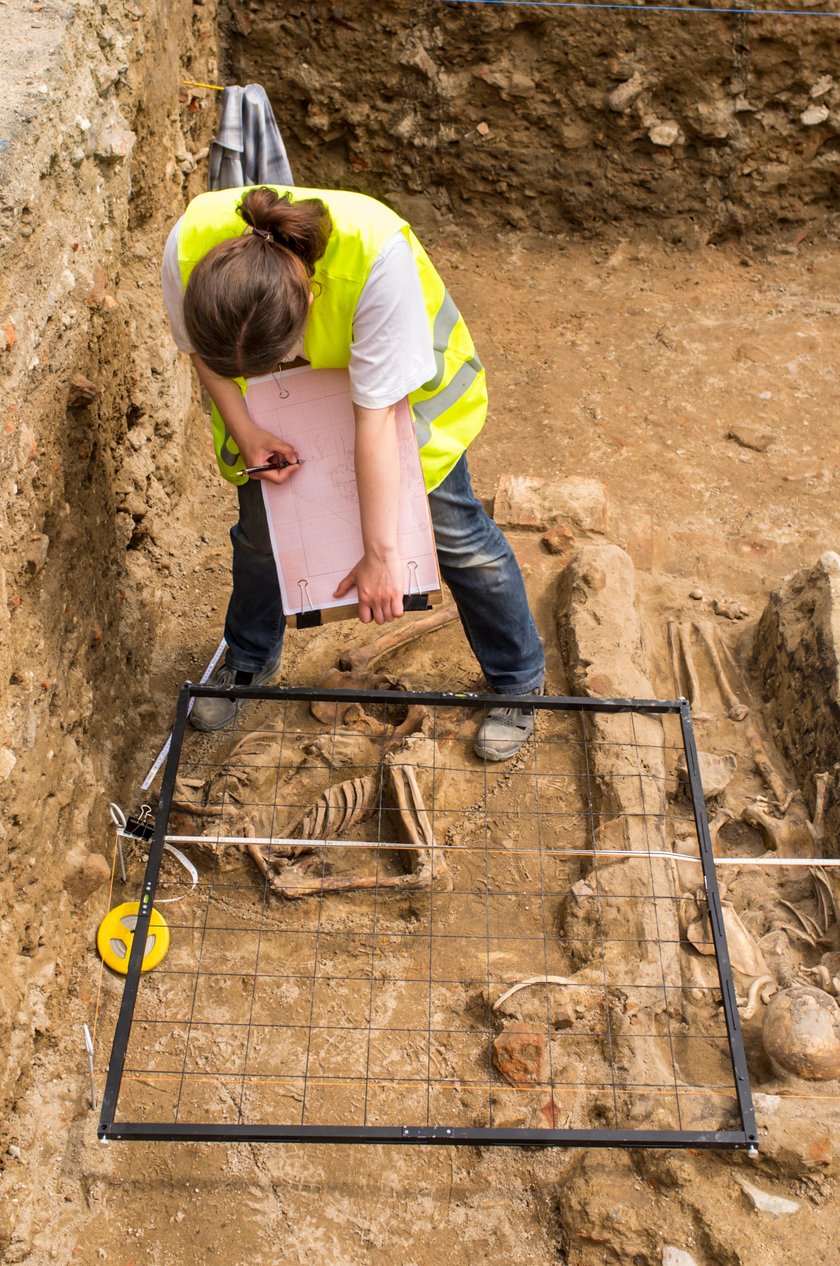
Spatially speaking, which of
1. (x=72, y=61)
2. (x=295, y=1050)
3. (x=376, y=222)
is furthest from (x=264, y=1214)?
(x=72, y=61)

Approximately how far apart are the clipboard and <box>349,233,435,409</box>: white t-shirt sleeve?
187 millimetres

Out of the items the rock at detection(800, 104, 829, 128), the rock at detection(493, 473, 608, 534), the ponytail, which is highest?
the ponytail

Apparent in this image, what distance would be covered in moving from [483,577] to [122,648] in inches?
55.7

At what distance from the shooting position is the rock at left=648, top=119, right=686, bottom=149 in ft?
21.5

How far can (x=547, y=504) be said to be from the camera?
5152 millimetres

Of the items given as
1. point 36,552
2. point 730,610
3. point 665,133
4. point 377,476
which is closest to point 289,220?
point 377,476

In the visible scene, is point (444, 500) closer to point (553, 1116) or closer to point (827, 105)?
point (553, 1116)

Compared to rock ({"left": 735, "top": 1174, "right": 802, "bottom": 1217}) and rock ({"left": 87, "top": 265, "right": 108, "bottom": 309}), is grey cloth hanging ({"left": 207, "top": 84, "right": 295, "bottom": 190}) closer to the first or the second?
rock ({"left": 87, "top": 265, "right": 108, "bottom": 309})

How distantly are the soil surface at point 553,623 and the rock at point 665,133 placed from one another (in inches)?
23.3

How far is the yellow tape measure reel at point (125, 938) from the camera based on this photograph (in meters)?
3.45

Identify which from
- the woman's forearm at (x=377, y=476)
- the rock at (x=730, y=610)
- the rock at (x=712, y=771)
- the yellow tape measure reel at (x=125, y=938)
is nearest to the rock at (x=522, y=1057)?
the yellow tape measure reel at (x=125, y=938)

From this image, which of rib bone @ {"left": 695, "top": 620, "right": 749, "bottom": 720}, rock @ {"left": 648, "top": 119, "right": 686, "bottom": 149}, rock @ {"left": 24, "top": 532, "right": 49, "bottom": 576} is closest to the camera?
rock @ {"left": 24, "top": 532, "right": 49, "bottom": 576}

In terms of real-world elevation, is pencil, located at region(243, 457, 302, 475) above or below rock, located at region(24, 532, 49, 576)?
above

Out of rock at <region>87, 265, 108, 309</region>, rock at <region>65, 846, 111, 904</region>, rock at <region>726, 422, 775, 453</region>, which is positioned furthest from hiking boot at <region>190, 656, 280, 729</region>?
rock at <region>726, 422, 775, 453</region>
